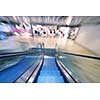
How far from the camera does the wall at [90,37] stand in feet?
7.13

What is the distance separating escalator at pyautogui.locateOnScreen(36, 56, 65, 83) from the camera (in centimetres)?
222

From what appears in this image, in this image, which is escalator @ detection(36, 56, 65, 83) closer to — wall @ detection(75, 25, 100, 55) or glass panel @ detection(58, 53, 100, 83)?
glass panel @ detection(58, 53, 100, 83)

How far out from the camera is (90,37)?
219cm

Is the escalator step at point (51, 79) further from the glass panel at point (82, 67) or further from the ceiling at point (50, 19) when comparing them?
the ceiling at point (50, 19)

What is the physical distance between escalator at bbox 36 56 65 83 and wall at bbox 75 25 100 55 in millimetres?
358

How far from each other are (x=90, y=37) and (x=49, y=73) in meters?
0.55

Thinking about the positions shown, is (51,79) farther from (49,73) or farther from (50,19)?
A: (50,19)

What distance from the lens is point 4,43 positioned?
2.20m

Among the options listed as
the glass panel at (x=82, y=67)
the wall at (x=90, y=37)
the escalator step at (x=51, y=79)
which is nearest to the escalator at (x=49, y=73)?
the escalator step at (x=51, y=79)

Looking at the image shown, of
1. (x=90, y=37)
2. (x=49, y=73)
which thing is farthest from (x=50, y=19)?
(x=49, y=73)

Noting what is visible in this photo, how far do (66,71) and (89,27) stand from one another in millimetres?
505

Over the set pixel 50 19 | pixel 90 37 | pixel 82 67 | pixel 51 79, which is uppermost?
pixel 50 19
